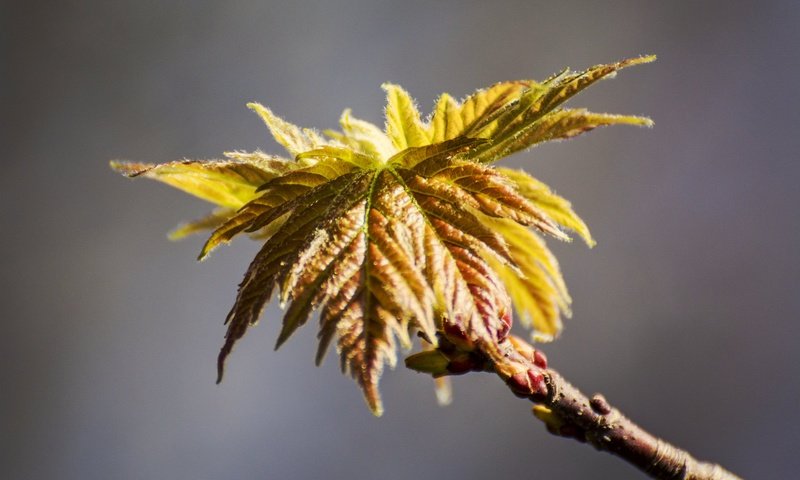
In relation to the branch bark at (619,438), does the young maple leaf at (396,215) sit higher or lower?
higher

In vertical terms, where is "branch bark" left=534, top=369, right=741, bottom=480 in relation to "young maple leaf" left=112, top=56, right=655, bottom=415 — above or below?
below

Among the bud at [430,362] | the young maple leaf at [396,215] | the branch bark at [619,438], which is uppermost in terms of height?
the young maple leaf at [396,215]

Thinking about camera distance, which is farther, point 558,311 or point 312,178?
point 558,311

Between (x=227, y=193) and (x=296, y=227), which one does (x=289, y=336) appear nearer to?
(x=296, y=227)

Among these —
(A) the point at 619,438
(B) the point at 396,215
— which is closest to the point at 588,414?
(A) the point at 619,438

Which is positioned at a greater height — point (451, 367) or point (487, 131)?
point (487, 131)

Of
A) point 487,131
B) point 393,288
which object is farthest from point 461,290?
point 487,131
